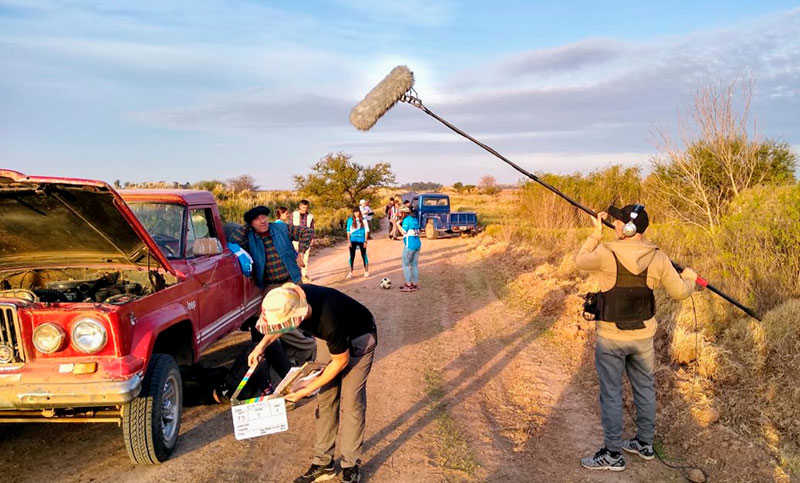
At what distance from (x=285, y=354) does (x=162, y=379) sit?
1794 mm

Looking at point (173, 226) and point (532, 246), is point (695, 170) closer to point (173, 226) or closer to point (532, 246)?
point (532, 246)

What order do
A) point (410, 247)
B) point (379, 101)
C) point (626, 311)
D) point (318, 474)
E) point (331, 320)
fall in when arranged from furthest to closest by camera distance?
point (410, 247), point (379, 101), point (626, 311), point (318, 474), point (331, 320)

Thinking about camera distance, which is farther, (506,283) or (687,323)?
(506,283)

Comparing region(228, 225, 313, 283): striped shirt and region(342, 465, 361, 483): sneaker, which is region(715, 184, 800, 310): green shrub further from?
region(228, 225, 313, 283): striped shirt

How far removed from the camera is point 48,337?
145 inches

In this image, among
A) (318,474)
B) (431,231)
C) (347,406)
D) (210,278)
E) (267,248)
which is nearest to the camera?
(347,406)

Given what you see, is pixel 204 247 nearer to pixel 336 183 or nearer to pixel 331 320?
pixel 331 320

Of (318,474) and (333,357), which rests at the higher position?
(333,357)

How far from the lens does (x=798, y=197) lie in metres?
6.95

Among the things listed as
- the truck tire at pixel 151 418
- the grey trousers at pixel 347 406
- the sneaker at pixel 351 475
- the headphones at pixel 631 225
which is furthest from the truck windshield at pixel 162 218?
the headphones at pixel 631 225

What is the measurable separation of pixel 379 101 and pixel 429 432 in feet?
10.1

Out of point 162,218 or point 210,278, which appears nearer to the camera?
point 210,278

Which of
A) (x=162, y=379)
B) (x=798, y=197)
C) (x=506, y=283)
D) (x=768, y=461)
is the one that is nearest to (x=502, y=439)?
(x=768, y=461)

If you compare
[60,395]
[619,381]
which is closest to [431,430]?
[619,381]
